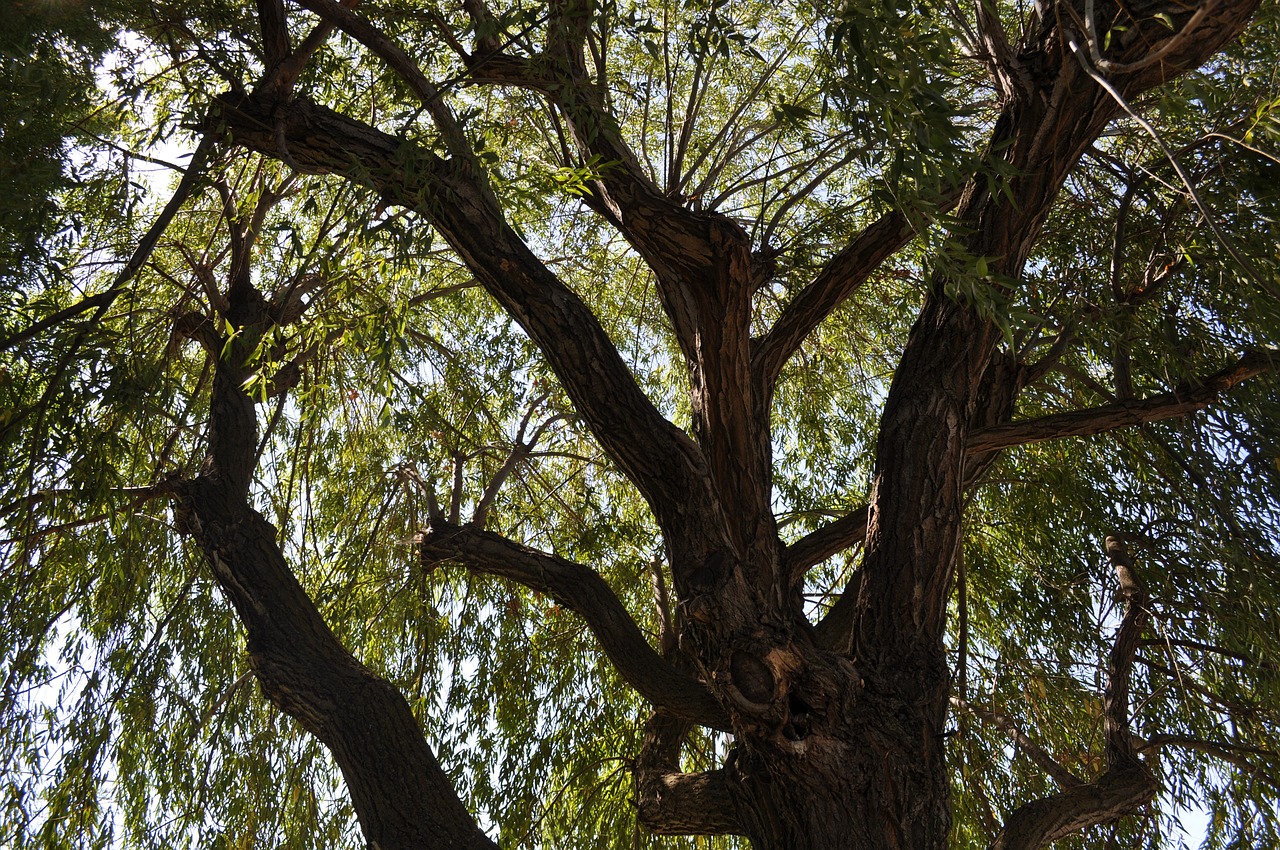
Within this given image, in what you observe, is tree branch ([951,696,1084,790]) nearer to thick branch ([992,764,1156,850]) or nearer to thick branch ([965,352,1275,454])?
thick branch ([992,764,1156,850])

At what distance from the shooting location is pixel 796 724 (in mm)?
2719

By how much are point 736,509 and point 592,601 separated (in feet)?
1.90

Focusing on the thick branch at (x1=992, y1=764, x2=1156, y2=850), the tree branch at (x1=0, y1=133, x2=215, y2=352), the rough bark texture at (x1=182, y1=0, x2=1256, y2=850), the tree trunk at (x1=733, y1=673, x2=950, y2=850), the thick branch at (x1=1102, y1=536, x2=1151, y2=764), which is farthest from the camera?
the thick branch at (x1=1102, y1=536, x2=1151, y2=764)

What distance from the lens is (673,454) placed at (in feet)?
10.0

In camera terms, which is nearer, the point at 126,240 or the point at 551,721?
the point at 126,240

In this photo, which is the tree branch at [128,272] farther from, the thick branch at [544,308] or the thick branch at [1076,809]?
the thick branch at [1076,809]

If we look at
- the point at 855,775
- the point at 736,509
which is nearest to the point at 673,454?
the point at 736,509

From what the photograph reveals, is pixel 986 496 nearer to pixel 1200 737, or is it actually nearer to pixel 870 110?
pixel 1200 737

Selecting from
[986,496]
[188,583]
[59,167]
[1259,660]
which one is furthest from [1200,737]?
[59,167]

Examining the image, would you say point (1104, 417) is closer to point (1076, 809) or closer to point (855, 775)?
point (1076, 809)

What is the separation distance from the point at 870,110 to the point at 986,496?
9.74 ft

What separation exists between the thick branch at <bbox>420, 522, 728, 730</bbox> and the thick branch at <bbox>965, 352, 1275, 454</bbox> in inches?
46.4

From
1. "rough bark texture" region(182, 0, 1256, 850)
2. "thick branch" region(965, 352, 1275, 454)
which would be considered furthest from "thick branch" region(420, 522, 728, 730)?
"thick branch" region(965, 352, 1275, 454)

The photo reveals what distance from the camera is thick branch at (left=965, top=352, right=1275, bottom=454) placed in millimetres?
3084
